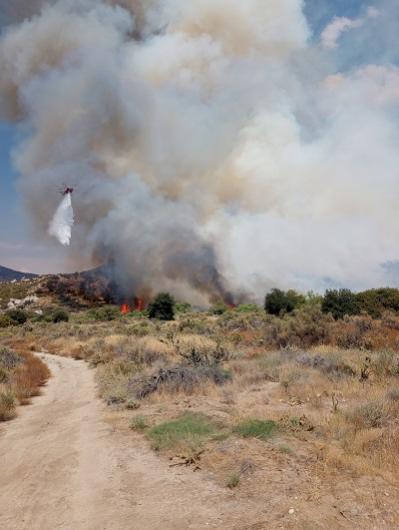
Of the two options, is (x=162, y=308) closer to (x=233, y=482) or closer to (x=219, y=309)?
(x=219, y=309)

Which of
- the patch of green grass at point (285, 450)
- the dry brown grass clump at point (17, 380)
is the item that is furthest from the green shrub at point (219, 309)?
the patch of green grass at point (285, 450)

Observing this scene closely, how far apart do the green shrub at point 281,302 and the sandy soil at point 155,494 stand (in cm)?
3726

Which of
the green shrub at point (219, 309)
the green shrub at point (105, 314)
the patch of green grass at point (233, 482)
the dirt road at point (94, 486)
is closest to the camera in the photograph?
the dirt road at point (94, 486)

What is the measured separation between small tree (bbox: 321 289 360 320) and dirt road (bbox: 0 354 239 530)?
74.1 ft

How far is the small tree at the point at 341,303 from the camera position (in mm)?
29750

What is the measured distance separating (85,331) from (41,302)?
39131 millimetres

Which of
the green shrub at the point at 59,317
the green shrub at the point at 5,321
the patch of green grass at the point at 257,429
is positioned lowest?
the patch of green grass at the point at 257,429

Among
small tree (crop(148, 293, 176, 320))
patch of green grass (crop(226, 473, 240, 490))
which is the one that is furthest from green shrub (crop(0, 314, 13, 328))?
patch of green grass (crop(226, 473, 240, 490))

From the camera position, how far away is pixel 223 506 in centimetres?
550

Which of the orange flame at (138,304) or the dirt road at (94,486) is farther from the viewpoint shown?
the orange flame at (138,304)

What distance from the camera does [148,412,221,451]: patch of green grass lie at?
8.05 m

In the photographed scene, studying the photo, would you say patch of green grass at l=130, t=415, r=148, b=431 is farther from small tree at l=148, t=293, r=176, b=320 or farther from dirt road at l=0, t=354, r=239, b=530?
small tree at l=148, t=293, r=176, b=320

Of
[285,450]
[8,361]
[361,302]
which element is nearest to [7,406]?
[285,450]

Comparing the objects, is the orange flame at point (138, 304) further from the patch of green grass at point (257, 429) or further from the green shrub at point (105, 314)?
the patch of green grass at point (257, 429)
